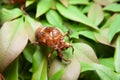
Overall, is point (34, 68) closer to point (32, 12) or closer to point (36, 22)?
point (36, 22)

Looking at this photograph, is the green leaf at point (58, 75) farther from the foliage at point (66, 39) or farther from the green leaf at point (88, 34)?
the green leaf at point (88, 34)

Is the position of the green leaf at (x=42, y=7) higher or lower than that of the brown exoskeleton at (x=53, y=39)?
higher

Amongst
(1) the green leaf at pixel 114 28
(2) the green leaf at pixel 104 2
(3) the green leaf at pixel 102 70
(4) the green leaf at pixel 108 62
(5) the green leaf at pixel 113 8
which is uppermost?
(2) the green leaf at pixel 104 2

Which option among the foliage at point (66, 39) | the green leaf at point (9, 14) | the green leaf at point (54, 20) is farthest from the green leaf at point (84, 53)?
the green leaf at point (9, 14)

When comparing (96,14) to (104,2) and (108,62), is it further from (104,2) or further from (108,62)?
(108,62)

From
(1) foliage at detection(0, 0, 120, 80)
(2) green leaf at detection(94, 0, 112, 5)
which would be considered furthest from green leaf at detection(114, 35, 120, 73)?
(2) green leaf at detection(94, 0, 112, 5)

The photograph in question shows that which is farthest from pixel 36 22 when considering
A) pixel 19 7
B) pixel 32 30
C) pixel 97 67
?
pixel 97 67
